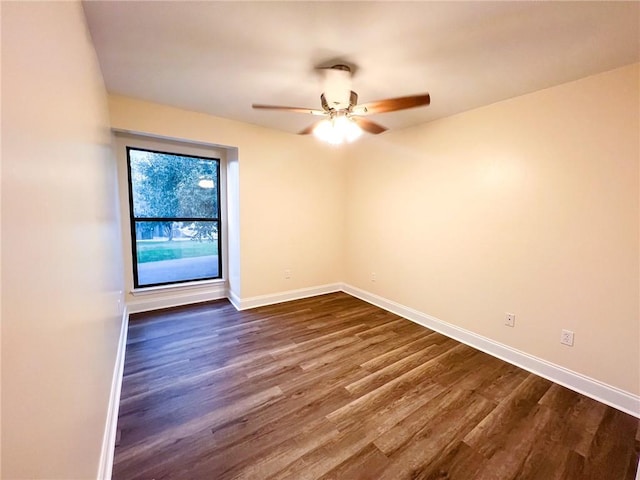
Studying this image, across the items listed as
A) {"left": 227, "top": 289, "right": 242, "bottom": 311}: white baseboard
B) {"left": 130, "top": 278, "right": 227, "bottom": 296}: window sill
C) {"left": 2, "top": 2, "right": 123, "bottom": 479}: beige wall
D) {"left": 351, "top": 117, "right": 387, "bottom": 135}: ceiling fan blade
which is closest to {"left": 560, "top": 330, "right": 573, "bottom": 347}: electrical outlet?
{"left": 351, "top": 117, "right": 387, "bottom": 135}: ceiling fan blade

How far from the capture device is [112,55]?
1899mm

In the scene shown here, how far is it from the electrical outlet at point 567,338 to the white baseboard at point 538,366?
0.21 metres

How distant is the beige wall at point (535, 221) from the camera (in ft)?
6.19

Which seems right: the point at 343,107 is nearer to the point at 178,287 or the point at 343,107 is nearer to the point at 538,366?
the point at 538,366

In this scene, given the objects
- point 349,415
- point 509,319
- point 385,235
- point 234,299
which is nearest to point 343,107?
point 385,235

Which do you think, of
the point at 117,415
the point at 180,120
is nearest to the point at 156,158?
the point at 180,120

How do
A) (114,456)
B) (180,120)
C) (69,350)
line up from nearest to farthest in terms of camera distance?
(69,350)
(114,456)
(180,120)

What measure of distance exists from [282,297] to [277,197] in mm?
1413

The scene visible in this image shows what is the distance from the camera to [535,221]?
89.7 inches

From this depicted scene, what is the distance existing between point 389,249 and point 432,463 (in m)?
2.43

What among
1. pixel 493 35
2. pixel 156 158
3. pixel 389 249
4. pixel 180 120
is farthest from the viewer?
pixel 389 249

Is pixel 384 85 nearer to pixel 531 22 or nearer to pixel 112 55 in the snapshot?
pixel 531 22

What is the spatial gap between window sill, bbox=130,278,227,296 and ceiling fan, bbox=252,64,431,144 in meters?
2.55

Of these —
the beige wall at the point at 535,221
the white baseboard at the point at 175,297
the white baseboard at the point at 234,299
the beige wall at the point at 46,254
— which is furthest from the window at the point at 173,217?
the beige wall at the point at 535,221
